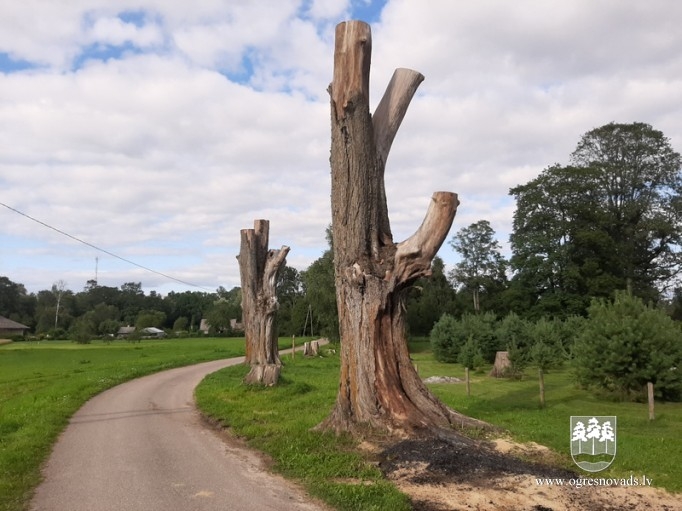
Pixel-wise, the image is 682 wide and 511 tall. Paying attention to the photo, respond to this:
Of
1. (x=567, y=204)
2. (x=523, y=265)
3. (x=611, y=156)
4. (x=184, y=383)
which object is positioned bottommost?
(x=184, y=383)

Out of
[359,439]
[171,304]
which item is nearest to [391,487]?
[359,439]

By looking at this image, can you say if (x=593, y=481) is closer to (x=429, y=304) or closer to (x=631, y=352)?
(x=631, y=352)

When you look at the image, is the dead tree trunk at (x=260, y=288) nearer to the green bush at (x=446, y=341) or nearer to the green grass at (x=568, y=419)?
the green grass at (x=568, y=419)

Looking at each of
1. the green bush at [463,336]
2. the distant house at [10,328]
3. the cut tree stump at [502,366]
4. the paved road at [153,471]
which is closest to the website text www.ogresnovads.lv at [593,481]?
the paved road at [153,471]

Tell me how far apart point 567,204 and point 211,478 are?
42579mm

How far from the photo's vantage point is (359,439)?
9750mm

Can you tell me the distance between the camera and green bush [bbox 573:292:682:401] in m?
16.8

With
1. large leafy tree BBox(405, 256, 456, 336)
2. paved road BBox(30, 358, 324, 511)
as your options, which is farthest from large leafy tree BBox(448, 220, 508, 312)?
paved road BBox(30, 358, 324, 511)

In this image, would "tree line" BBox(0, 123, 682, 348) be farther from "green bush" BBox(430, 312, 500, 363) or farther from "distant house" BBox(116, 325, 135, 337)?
"distant house" BBox(116, 325, 135, 337)

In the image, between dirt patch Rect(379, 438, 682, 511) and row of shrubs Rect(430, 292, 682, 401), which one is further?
row of shrubs Rect(430, 292, 682, 401)

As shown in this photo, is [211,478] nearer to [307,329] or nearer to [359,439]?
[359,439]

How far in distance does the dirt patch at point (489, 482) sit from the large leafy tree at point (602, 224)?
3729 cm

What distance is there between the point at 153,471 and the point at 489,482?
469 cm

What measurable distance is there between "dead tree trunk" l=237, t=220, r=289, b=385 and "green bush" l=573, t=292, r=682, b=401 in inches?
438
